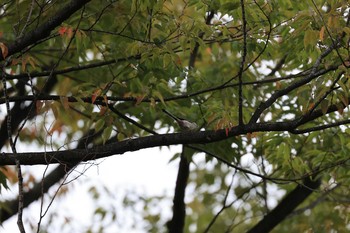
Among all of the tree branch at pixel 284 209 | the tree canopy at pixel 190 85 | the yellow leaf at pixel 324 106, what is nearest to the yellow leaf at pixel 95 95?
the tree canopy at pixel 190 85

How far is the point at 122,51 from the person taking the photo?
18.9 feet

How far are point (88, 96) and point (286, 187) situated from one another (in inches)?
170

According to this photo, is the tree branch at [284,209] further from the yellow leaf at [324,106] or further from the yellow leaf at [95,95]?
the yellow leaf at [95,95]

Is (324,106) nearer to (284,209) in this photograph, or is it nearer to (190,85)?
(190,85)

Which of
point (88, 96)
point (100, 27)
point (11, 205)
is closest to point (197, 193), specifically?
point (11, 205)

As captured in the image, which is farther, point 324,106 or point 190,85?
point 190,85

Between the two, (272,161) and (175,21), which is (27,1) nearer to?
(175,21)

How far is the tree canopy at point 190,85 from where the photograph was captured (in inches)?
180

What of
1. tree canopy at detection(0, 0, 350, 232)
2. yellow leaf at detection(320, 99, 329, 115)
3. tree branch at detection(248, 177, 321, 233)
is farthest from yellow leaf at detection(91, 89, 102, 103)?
tree branch at detection(248, 177, 321, 233)

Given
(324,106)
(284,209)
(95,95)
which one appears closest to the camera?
(324,106)

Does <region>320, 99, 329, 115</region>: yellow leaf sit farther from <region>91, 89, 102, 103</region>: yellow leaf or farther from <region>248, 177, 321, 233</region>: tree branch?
<region>248, 177, 321, 233</region>: tree branch

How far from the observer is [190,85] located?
6527mm

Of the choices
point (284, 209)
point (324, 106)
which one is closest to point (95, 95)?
point (324, 106)

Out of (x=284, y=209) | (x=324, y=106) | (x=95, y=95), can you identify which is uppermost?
(x=284, y=209)
